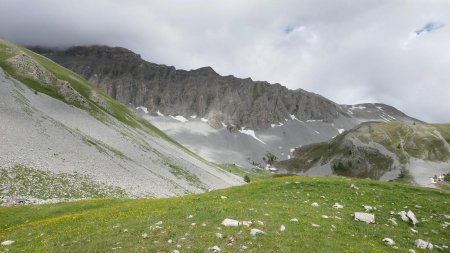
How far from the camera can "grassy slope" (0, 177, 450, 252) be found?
69.5 ft

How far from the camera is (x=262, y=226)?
925 inches

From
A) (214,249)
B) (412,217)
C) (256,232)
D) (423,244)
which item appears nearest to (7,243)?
(214,249)

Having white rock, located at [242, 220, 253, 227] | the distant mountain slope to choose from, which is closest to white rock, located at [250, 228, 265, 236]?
white rock, located at [242, 220, 253, 227]

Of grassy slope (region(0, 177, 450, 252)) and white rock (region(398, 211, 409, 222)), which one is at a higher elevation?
white rock (region(398, 211, 409, 222))

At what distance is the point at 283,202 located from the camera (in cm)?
3164

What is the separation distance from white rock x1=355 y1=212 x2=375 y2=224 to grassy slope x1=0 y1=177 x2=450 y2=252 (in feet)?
1.82

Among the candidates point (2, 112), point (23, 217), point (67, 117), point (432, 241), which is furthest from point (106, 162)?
point (432, 241)

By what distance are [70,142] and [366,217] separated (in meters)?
77.6

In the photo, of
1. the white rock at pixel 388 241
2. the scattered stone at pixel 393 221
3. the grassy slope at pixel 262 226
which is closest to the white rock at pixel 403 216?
the grassy slope at pixel 262 226

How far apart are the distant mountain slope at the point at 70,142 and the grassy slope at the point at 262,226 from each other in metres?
38.3

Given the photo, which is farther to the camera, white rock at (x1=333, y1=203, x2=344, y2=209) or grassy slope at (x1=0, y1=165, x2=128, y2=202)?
grassy slope at (x1=0, y1=165, x2=128, y2=202)

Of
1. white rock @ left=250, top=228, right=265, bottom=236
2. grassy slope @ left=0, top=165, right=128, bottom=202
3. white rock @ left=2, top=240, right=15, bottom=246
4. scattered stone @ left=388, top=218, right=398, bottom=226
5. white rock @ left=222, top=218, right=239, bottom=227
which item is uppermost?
scattered stone @ left=388, top=218, right=398, bottom=226

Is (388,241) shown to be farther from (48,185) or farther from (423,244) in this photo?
(48,185)

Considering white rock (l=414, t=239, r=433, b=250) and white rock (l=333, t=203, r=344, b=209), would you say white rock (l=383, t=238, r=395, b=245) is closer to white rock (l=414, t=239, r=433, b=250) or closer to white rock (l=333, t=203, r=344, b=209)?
white rock (l=414, t=239, r=433, b=250)
